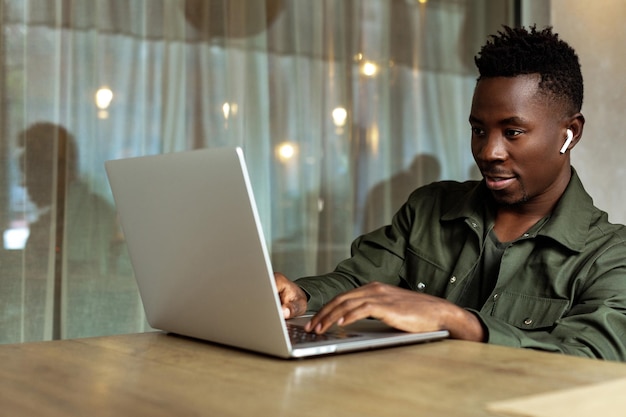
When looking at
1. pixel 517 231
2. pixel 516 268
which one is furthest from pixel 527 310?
pixel 517 231

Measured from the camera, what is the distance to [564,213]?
1747 millimetres

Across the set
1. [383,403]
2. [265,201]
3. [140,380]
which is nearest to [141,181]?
[140,380]

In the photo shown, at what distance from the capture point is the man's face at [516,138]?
5.76 ft

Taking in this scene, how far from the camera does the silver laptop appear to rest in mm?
1056

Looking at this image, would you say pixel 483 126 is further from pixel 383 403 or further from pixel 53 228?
pixel 53 228

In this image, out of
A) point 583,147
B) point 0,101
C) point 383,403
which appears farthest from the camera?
point 583,147

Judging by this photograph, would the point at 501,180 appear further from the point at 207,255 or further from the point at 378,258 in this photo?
the point at 207,255

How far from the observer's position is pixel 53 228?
104 inches

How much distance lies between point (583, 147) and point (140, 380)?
2.51 m

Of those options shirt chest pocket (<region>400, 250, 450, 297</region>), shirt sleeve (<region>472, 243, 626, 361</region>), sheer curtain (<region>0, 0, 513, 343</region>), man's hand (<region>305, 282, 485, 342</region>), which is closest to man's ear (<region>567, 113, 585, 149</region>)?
shirt sleeve (<region>472, 243, 626, 361</region>)

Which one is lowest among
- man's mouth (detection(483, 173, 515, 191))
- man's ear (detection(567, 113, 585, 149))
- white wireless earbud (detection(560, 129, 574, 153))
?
man's mouth (detection(483, 173, 515, 191))

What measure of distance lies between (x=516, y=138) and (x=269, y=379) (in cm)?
97

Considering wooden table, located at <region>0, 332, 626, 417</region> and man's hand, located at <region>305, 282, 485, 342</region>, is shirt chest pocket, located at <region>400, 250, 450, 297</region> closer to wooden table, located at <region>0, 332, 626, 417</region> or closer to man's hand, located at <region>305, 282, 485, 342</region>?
man's hand, located at <region>305, 282, 485, 342</region>

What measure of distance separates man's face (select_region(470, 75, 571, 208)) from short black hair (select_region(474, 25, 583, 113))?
2 centimetres
